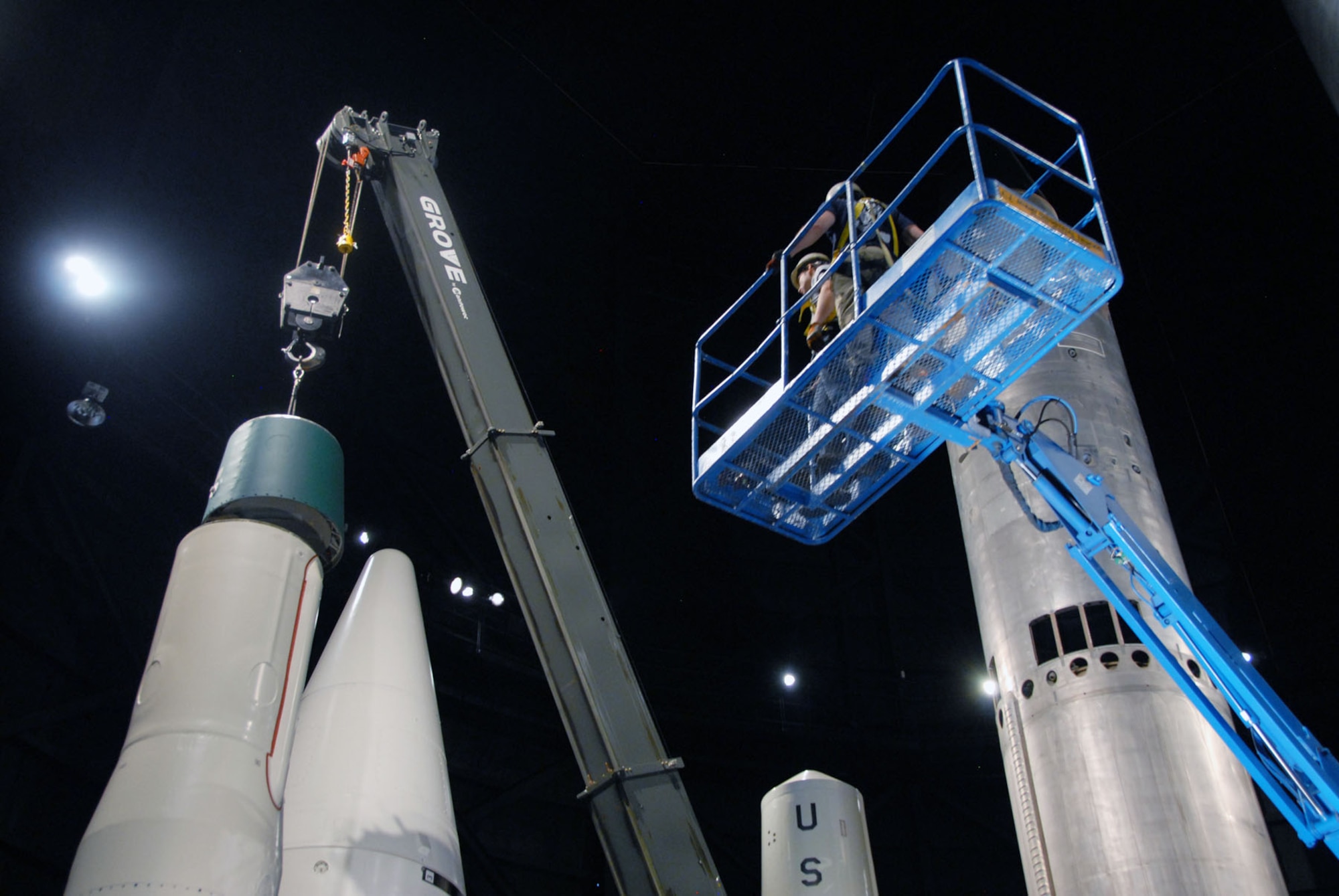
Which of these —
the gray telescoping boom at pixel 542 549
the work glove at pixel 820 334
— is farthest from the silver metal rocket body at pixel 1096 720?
the gray telescoping boom at pixel 542 549

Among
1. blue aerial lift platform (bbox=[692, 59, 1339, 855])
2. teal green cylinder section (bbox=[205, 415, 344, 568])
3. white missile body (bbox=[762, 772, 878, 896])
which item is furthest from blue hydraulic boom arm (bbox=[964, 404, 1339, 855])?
teal green cylinder section (bbox=[205, 415, 344, 568])

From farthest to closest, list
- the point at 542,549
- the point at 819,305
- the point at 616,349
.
→ 1. the point at 616,349
2. the point at 819,305
3. the point at 542,549

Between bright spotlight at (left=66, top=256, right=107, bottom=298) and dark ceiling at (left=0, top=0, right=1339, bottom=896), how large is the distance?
207mm

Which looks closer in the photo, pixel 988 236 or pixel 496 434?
pixel 988 236

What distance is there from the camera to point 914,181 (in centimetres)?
757

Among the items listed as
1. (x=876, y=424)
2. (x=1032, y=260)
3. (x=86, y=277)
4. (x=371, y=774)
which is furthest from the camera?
(x=86, y=277)

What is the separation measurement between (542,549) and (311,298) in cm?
270

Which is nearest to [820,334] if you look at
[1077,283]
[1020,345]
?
[1020,345]

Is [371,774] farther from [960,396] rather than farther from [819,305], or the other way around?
[960,396]

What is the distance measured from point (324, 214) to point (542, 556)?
10292mm

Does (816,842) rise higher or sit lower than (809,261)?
lower

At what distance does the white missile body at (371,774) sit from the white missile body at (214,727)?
1363mm

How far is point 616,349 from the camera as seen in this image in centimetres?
2000

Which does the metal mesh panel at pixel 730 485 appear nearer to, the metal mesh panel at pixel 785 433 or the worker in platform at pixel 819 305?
the metal mesh panel at pixel 785 433
